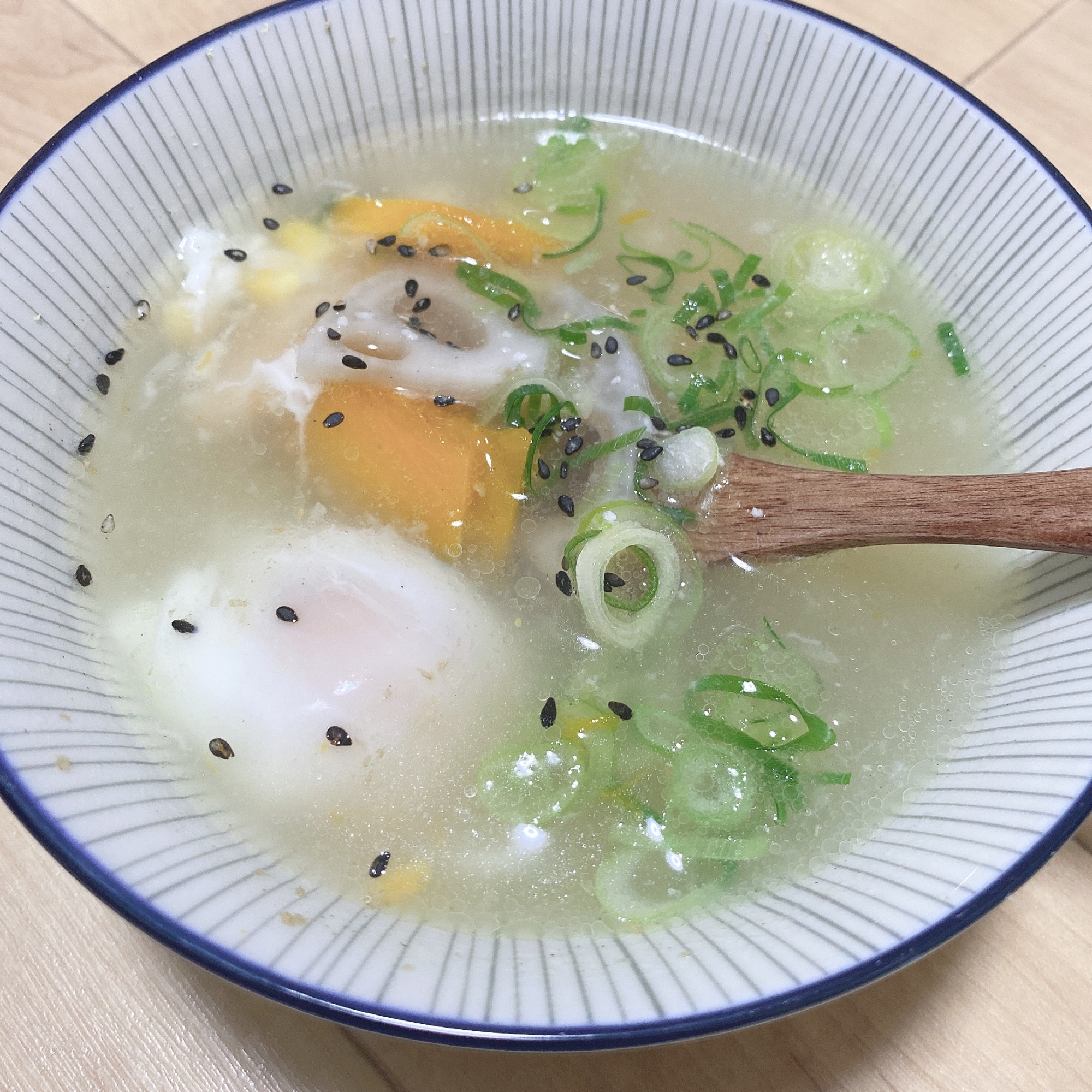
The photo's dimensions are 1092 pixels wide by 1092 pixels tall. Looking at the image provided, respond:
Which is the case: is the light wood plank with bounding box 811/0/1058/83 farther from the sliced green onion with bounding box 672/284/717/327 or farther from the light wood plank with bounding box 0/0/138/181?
the light wood plank with bounding box 0/0/138/181

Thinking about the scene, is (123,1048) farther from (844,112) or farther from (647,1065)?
(844,112)

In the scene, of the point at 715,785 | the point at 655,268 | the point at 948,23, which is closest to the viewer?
the point at 715,785

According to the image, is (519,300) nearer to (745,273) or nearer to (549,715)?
(745,273)

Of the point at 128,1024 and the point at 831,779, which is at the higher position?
the point at 831,779

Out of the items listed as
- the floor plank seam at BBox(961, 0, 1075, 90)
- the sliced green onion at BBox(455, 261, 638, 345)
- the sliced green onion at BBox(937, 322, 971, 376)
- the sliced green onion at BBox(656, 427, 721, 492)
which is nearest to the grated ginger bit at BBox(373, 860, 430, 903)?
the sliced green onion at BBox(656, 427, 721, 492)

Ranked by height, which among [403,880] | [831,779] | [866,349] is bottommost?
[403,880]

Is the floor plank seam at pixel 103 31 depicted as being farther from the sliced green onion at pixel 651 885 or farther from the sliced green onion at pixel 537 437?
the sliced green onion at pixel 651 885

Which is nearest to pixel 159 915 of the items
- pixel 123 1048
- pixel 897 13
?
pixel 123 1048

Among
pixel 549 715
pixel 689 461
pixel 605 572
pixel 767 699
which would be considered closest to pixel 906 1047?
pixel 767 699
